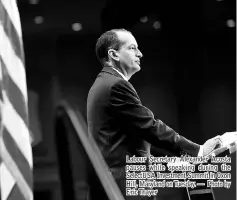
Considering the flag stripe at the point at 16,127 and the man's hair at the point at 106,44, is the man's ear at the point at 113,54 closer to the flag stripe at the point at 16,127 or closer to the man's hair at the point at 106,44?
the man's hair at the point at 106,44

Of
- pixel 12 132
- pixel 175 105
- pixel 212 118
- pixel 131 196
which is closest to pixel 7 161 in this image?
pixel 12 132

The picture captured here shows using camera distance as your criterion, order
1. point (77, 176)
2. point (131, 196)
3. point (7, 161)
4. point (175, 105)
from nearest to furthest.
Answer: point (77, 176) → point (7, 161) → point (131, 196) → point (175, 105)

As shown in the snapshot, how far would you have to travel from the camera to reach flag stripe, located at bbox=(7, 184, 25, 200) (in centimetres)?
99

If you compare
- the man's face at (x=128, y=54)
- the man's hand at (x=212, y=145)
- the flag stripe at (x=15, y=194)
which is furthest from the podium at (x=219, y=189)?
the flag stripe at (x=15, y=194)

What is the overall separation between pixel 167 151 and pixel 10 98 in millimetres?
724

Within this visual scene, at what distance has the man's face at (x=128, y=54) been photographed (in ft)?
5.04

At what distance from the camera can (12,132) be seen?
1.01 m

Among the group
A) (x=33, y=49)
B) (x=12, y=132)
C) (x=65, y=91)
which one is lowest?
(x=12, y=132)

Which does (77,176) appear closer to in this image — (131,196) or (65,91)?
(131,196)

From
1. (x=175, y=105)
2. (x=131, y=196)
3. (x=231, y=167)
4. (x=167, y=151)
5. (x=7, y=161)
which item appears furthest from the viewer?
(x=175, y=105)

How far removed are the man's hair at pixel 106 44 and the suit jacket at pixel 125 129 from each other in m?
0.18

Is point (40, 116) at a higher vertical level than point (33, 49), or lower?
lower

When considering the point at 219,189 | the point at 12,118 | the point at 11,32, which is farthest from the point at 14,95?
the point at 219,189

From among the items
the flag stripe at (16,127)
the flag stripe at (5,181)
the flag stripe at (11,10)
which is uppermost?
the flag stripe at (11,10)
